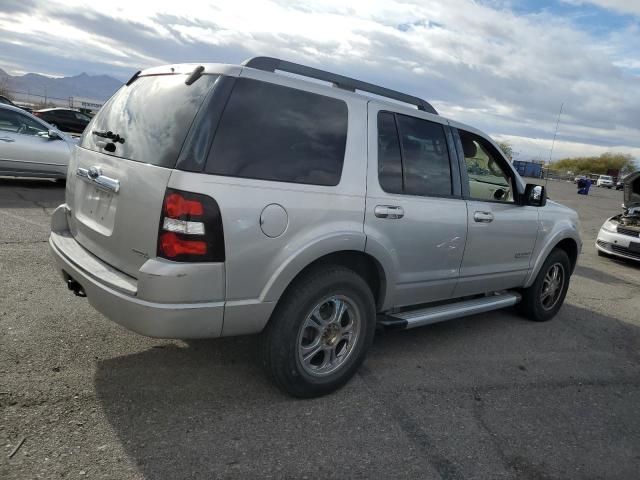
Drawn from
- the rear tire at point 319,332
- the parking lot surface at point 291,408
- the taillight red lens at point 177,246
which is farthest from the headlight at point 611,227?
the taillight red lens at point 177,246

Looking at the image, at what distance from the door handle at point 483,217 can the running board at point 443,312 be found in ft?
2.38

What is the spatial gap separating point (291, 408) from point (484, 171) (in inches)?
107

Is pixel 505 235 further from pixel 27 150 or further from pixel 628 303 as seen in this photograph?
pixel 27 150

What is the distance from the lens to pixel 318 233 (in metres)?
3.10

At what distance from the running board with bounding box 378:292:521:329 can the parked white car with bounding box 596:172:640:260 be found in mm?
5633

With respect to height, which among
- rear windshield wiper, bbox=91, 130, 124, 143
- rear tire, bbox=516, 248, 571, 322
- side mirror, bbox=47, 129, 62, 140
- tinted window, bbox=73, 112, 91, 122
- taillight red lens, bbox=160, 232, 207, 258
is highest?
tinted window, bbox=73, 112, 91, 122

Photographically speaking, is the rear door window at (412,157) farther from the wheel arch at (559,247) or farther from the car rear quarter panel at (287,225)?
the wheel arch at (559,247)

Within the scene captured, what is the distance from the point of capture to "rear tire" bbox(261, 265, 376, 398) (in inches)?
121

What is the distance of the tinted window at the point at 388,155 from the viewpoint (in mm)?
3551

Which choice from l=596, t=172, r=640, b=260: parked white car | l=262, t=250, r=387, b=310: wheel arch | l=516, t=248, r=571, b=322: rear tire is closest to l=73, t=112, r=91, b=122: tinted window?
l=596, t=172, r=640, b=260: parked white car

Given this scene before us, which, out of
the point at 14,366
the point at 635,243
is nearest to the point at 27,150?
the point at 14,366

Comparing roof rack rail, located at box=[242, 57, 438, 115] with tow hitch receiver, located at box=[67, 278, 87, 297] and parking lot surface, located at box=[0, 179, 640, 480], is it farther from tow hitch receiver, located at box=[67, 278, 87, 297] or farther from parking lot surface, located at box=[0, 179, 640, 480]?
parking lot surface, located at box=[0, 179, 640, 480]

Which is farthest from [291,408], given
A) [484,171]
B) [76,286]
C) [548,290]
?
[548,290]

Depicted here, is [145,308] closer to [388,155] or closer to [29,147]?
[388,155]
